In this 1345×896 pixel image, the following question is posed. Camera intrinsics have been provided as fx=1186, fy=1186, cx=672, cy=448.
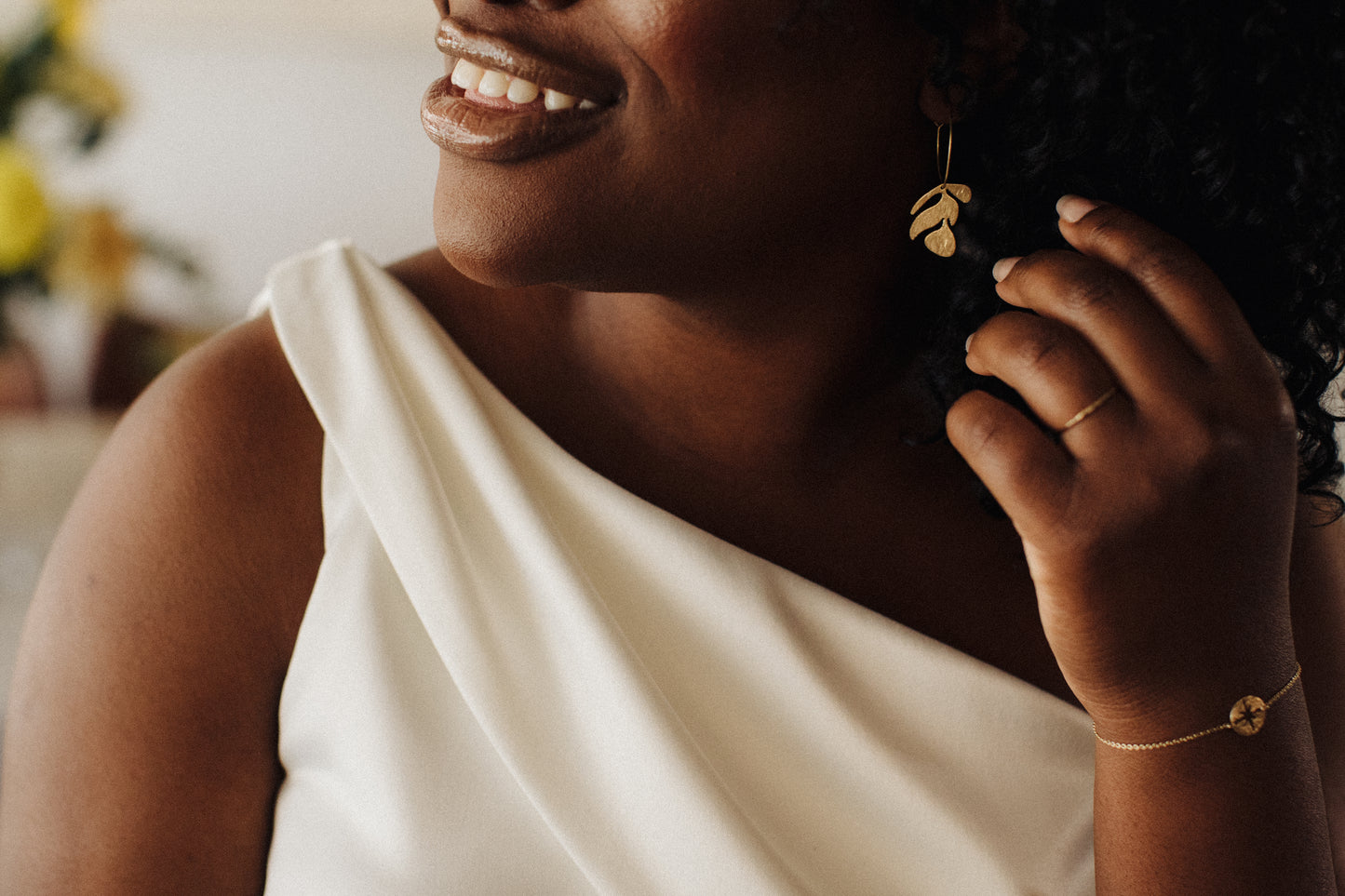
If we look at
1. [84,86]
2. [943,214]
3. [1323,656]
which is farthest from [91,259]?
[1323,656]

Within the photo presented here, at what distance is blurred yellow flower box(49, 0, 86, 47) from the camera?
1.80 metres

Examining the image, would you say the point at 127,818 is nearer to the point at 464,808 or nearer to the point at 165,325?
the point at 464,808

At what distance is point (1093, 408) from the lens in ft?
2.81

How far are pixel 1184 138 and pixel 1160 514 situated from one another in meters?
0.35

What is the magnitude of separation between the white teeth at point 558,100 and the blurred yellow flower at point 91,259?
4.61 ft

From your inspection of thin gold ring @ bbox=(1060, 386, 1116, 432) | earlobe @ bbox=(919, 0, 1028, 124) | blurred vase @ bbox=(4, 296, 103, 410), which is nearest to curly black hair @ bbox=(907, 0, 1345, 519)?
earlobe @ bbox=(919, 0, 1028, 124)

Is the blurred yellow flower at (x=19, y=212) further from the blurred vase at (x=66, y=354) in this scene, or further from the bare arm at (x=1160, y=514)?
the bare arm at (x=1160, y=514)

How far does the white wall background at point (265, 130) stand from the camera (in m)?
3.38

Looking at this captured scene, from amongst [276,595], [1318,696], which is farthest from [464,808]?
[1318,696]

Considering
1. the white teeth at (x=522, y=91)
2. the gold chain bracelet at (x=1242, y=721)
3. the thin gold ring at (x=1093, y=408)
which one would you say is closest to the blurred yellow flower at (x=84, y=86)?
the white teeth at (x=522, y=91)

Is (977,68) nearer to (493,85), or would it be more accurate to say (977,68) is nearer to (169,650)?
(493,85)

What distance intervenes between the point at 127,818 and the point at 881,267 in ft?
2.78

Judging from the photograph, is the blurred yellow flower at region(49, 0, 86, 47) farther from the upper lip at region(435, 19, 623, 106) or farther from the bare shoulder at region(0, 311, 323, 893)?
the upper lip at region(435, 19, 623, 106)

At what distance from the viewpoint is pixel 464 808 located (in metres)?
1.00
